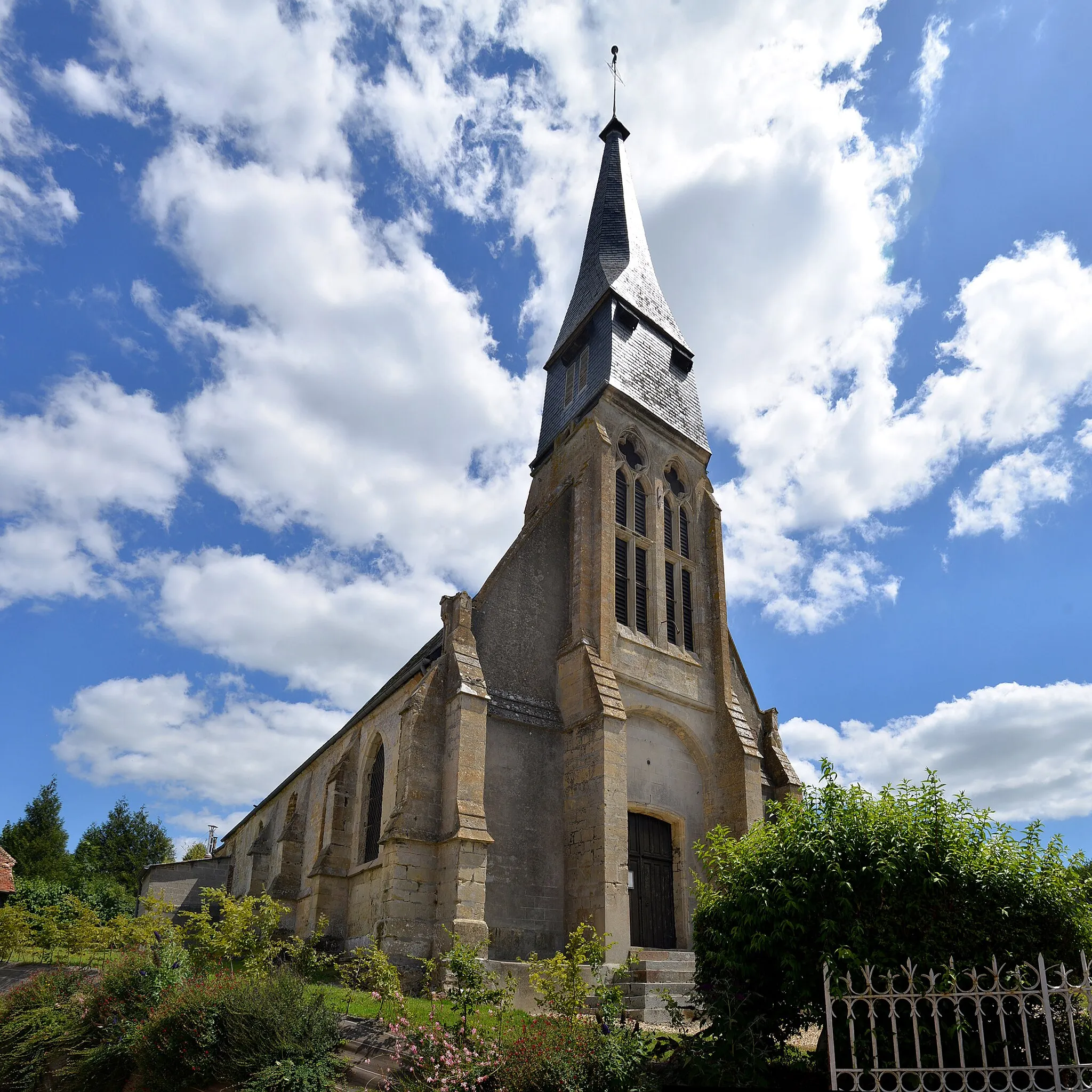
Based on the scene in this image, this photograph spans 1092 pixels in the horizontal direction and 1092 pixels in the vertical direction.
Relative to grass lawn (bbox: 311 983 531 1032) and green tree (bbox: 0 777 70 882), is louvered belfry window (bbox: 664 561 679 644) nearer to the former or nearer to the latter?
grass lawn (bbox: 311 983 531 1032)

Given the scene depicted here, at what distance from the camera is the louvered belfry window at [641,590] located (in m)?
20.9

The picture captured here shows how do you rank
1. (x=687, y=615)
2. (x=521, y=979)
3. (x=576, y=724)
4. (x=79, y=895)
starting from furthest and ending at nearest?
(x=79, y=895)
(x=687, y=615)
(x=576, y=724)
(x=521, y=979)

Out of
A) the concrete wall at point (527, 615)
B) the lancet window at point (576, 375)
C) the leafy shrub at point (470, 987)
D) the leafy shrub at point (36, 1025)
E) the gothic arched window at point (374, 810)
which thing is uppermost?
the lancet window at point (576, 375)

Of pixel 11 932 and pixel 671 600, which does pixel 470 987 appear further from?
pixel 11 932

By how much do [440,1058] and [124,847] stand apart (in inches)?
2295

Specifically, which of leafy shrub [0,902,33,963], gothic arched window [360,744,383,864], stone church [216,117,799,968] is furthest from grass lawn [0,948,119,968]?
gothic arched window [360,744,383,864]

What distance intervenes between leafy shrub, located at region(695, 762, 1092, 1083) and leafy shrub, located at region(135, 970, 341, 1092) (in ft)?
15.5

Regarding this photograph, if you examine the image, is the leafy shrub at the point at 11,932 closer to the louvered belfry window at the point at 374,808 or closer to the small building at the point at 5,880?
the louvered belfry window at the point at 374,808

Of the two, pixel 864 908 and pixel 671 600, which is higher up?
pixel 671 600

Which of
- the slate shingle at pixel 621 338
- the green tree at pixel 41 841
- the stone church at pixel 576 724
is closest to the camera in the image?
the stone church at pixel 576 724

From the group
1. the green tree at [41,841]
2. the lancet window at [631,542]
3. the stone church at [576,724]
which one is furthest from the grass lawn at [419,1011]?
the green tree at [41,841]

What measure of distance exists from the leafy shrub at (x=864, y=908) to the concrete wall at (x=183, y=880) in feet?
115

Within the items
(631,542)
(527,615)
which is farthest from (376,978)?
(631,542)

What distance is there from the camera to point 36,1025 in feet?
43.8
